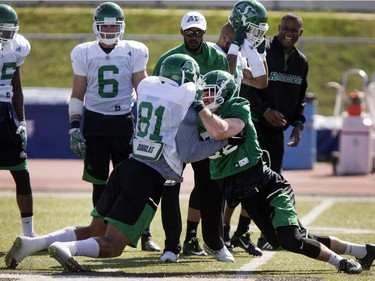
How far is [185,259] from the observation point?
772 centimetres

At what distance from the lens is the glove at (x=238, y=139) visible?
682 centimetres

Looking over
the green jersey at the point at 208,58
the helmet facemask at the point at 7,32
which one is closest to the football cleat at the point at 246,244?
the green jersey at the point at 208,58

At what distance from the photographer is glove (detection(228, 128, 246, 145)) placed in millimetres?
6816

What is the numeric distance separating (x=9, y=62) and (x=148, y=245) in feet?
6.20

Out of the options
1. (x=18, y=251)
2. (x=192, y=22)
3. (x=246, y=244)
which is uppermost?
(x=192, y=22)

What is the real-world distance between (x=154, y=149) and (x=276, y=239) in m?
1.11

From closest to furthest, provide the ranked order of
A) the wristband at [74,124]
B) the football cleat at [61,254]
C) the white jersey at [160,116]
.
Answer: the football cleat at [61,254] → the white jersey at [160,116] → the wristband at [74,124]

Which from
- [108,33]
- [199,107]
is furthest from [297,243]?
[108,33]

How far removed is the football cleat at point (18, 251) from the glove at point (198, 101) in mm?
1399

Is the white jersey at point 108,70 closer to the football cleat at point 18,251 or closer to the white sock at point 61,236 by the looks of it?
the white sock at point 61,236

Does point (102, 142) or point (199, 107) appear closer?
point (199, 107)

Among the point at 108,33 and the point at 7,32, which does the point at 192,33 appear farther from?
the point at 7,32

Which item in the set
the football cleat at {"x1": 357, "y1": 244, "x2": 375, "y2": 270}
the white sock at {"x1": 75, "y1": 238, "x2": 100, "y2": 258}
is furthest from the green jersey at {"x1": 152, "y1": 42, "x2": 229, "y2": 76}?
the white sock at {"x1": 75, "y1": 238, "x2": 100, "y2": 258}

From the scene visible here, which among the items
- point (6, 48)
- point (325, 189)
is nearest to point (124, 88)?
point (6, 48)
